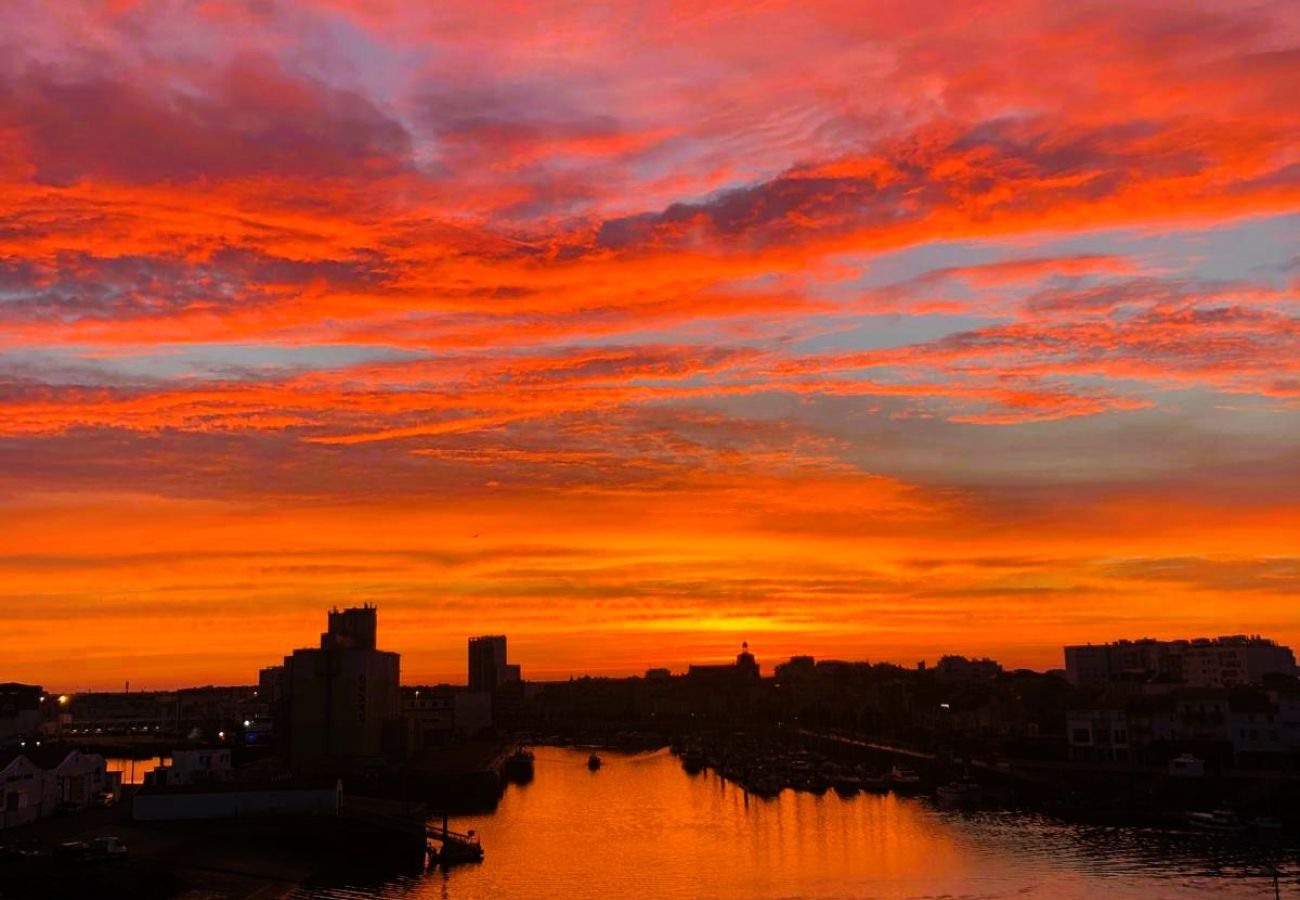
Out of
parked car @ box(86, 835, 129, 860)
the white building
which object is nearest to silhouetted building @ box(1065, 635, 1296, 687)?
the white building

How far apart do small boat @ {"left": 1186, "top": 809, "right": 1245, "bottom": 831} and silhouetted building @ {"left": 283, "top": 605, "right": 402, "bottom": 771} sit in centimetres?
5763

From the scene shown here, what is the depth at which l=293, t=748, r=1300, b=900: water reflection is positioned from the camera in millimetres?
47344

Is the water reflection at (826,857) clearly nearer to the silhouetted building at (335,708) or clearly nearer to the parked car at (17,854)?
the parked car at (17,854)

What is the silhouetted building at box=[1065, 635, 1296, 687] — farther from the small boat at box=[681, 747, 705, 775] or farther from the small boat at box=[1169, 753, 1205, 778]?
the small boat at box=[1169, 753, 1205, 778]

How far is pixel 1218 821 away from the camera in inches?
2247

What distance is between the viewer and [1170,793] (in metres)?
65.8

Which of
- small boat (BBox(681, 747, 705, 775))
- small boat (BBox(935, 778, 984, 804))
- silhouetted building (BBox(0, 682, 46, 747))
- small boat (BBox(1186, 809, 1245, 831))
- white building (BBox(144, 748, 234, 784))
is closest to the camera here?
small boat (BBox(1186, 809, 1245, 831))

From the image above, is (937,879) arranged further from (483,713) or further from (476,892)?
(483,713)

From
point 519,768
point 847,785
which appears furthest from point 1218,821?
point 519,768

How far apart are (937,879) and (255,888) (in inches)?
1123

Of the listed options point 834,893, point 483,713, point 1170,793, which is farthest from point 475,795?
point 483,713

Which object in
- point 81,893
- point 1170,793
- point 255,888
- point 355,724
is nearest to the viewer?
point 81,893

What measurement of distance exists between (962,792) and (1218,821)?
839 inches

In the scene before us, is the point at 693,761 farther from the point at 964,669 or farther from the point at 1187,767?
the point at 964,669
